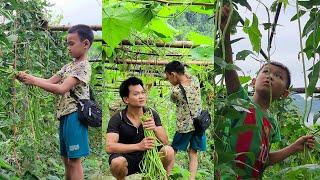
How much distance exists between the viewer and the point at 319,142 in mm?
1566

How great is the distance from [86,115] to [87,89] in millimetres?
79

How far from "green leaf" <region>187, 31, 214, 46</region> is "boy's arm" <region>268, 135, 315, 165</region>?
14.6 inches

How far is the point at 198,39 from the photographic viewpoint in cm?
170

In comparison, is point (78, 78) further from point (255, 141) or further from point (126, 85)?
point (255, 141)

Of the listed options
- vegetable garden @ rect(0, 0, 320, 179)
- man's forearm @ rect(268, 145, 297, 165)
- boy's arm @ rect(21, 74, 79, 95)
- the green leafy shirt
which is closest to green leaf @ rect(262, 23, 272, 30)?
vegetable garden @ rect(0, 0, 320, 179)

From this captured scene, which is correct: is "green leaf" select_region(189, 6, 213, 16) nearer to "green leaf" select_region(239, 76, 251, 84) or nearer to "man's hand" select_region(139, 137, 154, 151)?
"green leaf" select_region(239, 76, 251, 84)

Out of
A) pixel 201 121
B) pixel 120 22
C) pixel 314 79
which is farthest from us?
pixel 201 121

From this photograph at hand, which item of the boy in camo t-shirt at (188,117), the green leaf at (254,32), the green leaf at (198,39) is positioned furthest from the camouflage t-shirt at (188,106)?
the green leaf at (254,32)

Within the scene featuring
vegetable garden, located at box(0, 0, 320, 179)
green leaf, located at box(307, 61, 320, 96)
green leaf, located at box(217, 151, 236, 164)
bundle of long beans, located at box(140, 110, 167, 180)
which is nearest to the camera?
green leaf, located at box(307, 61, 320, 96)

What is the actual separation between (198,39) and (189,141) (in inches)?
12.0

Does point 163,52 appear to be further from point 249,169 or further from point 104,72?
point 249,169

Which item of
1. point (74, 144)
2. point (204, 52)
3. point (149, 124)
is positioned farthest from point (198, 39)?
point (74, 144)

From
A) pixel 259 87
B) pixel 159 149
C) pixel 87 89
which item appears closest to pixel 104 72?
pixel 87 89

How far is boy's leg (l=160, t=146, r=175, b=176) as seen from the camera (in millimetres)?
1722
